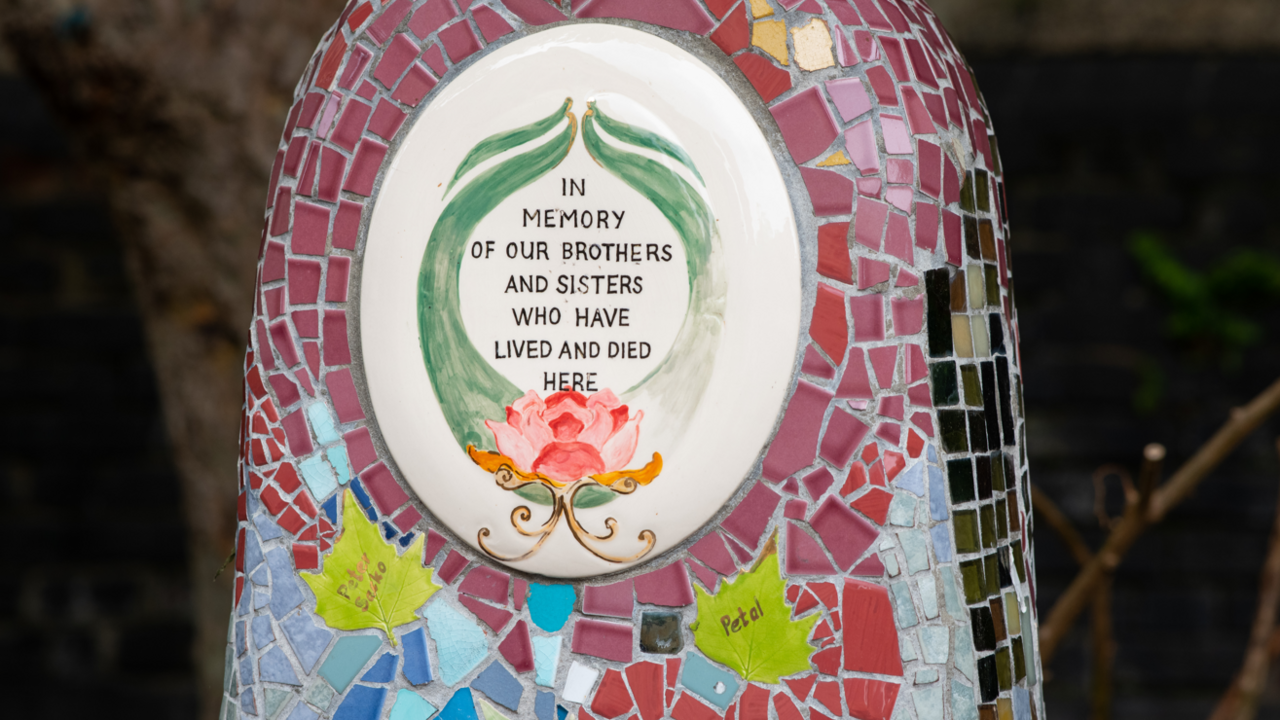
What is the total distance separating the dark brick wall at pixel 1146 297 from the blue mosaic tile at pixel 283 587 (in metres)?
1.99

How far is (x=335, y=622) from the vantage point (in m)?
0.96

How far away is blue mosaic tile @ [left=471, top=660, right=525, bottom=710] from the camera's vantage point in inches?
36.9

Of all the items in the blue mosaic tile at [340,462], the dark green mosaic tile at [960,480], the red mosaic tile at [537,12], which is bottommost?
the dark green mosaic tile at [960,480]

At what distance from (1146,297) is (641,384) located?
205 cm

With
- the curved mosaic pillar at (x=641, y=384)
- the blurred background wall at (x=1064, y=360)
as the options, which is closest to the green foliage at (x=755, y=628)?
the curved mosaic pillar at (x=641, y=384)

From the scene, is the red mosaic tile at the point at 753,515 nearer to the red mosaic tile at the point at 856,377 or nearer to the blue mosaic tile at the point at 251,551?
the red mosaic tile at the point at 856,377

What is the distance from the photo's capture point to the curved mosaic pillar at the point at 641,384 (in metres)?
0.92

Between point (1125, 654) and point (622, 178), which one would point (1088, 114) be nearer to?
point (1125, 654)

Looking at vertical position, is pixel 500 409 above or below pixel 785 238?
below

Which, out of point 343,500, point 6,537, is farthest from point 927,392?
point 6,537

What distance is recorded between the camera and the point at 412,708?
94cm

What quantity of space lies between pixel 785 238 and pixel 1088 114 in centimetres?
194

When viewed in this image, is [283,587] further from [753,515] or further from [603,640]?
[753,515]

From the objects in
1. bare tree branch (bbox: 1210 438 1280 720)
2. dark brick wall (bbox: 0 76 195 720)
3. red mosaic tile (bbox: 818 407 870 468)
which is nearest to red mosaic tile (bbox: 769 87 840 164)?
red mosaic tile (bbox: 818 407 870 468)
